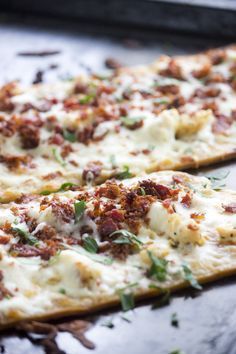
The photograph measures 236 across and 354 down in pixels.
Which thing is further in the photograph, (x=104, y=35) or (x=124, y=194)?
(x=104, y=35)

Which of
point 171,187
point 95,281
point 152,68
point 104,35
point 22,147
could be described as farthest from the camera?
point 104,35

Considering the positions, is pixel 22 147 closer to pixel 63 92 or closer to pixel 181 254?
pixel 63 92

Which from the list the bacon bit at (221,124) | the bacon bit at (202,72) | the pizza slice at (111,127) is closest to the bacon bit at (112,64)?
the pizza slice at (111,127)

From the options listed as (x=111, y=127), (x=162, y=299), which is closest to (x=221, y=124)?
(x=111, y=127)

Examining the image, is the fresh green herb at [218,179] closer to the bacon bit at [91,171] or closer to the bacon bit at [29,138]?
the bacon bit at [91,171]

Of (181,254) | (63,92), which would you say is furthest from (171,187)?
(63,92)

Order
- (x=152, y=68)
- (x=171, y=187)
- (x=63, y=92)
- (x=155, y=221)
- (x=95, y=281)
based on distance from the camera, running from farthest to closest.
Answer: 1. (x=152, y=68)
2. (x=63, y=92)
3. (x=171, y=187)
4. (x=155, y=221)
5. (x=95, y=281)
